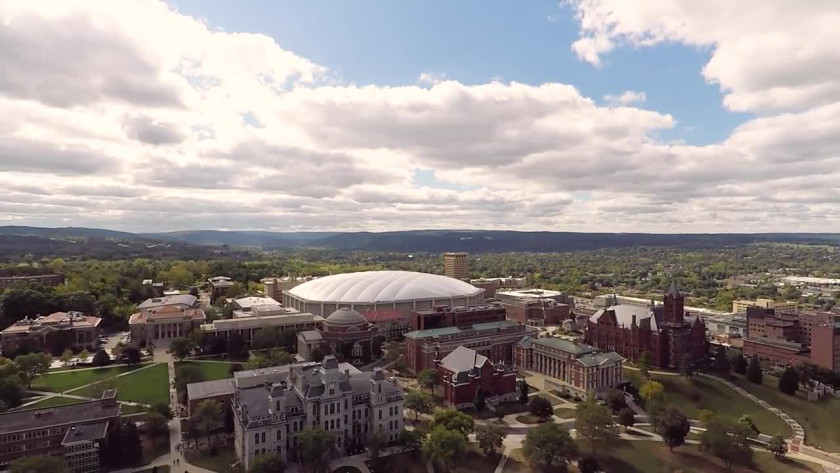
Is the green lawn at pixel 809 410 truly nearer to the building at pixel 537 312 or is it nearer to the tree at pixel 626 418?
the tree at pixel 626 418

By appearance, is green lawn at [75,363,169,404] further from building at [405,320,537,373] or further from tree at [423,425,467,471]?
building at [405,320,537,373]

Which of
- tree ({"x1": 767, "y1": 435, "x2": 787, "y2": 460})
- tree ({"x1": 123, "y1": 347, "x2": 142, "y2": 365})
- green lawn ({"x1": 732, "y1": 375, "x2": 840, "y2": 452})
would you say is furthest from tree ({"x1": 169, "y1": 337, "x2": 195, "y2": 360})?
green lawn ({"x1": 732, "y1": 375, "x2": 840, "y2": 452})

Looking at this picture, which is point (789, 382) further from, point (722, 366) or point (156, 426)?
point (156, 426)

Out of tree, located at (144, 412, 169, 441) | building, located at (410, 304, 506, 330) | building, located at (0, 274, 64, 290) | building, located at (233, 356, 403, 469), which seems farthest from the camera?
building, located at (0, 274, 64, 290)

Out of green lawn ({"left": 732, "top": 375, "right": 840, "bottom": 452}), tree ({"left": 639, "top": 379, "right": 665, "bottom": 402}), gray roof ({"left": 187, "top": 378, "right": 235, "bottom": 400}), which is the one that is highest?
gray roof ({"left": 187, "top": 378, "right": 235, "bottom": 400})

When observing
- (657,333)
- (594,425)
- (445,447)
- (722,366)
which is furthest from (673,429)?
(722,366)

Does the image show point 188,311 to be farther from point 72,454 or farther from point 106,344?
point 72,454
